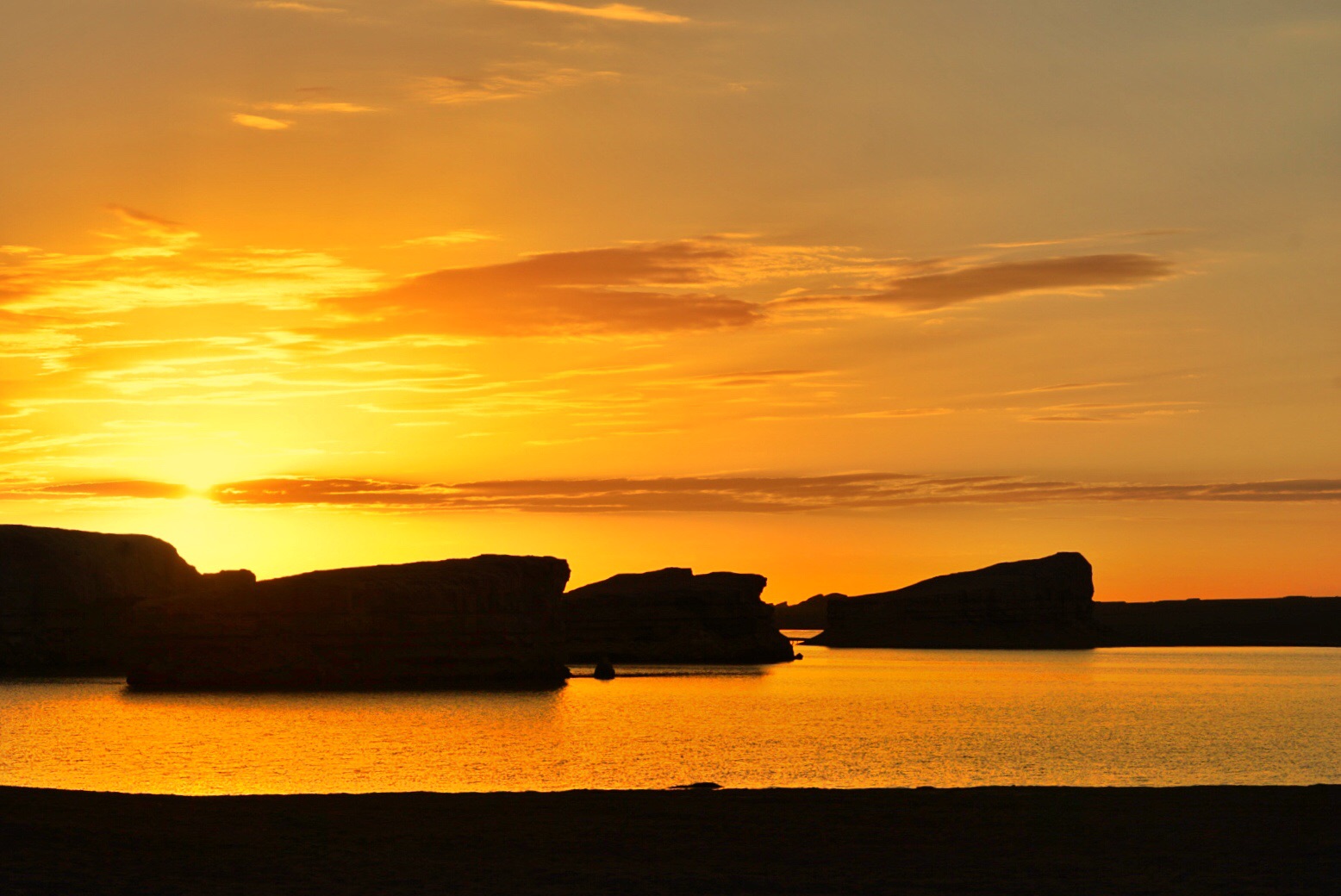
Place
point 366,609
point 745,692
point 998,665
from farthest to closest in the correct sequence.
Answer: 1. point 998,665
2. point 745,692
3. point 366,609

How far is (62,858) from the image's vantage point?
66.5 ft

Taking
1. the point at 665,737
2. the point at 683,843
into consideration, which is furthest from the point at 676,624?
the point at 683,843

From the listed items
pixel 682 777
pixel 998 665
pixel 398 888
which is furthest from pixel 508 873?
pixel 998 665

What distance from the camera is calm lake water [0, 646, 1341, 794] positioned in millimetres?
42219

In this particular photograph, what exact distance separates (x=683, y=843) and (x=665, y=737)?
3723cm

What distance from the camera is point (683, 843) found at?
74.8 ft

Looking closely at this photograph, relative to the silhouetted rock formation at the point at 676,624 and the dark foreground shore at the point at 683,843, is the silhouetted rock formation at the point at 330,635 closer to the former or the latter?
the silhouetted rock formation at the point at 676,624

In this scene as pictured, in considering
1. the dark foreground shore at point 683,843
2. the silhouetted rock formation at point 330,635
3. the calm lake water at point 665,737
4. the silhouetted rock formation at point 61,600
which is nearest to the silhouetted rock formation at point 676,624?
the calm lake water at point 665,737

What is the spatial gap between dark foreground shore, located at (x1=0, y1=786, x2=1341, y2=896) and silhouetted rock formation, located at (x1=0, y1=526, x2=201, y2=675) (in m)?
112

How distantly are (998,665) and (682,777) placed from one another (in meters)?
130

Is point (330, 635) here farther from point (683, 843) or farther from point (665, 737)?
point (683, 843)

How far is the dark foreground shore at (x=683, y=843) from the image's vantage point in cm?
1938

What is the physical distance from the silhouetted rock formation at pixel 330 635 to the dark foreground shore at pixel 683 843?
70.9 metres

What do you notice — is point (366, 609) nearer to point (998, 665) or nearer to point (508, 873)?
point (508, 873)
